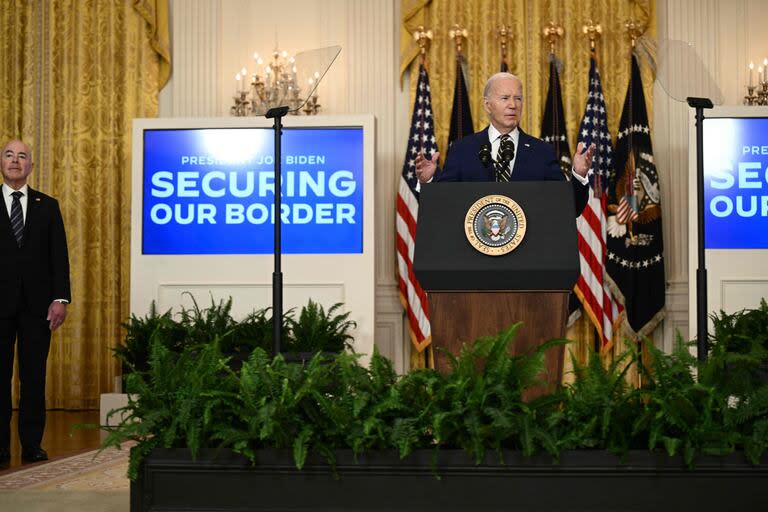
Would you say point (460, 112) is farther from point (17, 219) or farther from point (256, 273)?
point (17, 219)

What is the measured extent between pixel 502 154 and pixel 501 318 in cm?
70

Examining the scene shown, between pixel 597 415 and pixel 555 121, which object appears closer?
pixel 597 415

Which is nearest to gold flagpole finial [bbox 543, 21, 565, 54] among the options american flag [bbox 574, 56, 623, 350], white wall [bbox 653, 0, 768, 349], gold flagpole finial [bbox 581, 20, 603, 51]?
gold flagpole finial [bbox 581, 20, 603, 51]

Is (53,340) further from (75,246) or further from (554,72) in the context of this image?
(554,72)

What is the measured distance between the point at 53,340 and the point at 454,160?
579 cm

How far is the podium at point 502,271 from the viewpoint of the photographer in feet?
11.6

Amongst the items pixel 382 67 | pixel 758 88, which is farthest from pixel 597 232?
pixel 382 67

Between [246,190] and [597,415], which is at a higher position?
[246,190]

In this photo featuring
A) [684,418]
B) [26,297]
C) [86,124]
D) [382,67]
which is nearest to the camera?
[684,418]

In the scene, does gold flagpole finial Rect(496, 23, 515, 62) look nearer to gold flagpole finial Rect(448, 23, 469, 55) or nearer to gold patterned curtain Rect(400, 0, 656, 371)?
gold patterned curtain Rect(400, 0, 656, 371)

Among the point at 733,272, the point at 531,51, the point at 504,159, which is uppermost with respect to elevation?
the point at 531,51

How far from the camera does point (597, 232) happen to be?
8.17 m

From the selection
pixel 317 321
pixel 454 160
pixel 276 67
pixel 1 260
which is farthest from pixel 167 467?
pixel 276 67

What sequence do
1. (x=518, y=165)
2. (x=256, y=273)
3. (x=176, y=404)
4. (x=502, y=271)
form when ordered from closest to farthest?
(x=176, y=404) → (x=502, y=271) → (x=518, y=165) → (x=256, y=273)
